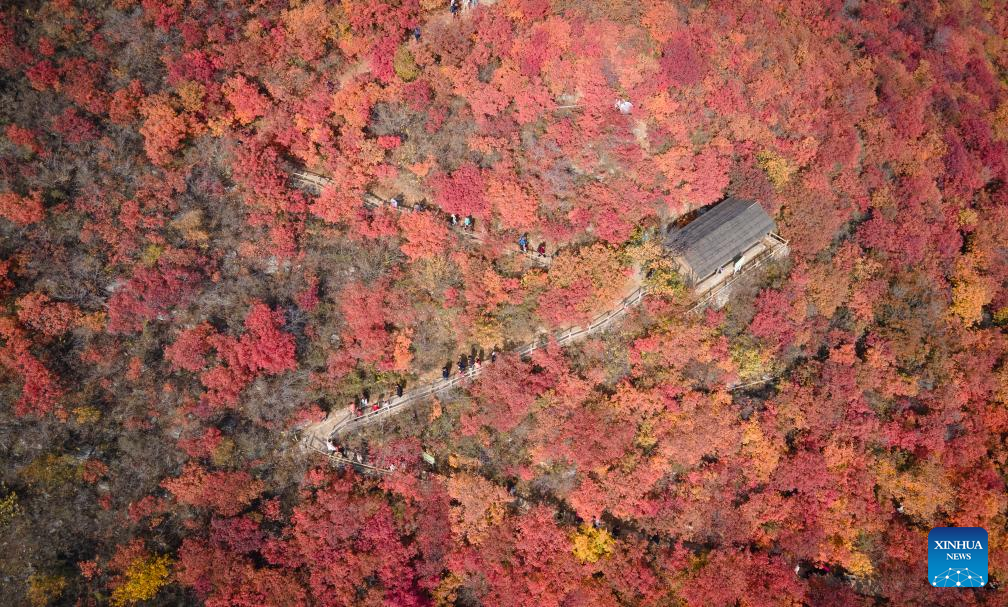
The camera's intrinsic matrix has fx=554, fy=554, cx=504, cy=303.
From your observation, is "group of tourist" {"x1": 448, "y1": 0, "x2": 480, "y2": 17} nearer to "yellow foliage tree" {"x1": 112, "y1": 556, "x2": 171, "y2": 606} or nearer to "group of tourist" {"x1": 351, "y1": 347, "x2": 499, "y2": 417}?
"group of tourist" {"x1": 351, "y1": 347, "x2": 499, "y2": 417}

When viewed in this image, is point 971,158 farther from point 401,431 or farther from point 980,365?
point 401,431

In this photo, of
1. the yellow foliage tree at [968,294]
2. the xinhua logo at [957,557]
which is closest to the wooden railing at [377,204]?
the yellow foliage tree at [968,294]

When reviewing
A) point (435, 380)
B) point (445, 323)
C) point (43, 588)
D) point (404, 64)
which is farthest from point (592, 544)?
point (404, 64)

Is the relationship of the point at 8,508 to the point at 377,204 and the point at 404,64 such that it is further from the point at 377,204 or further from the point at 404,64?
the point at 404,64

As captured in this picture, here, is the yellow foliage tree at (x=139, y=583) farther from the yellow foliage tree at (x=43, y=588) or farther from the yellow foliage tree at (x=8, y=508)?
the yellow foliage tree at (x=8, y=508)

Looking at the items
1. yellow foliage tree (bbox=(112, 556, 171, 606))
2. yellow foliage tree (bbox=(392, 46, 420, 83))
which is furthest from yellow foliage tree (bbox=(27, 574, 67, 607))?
yellow foliage tree (bbox=(392, 46, 420, 83))
